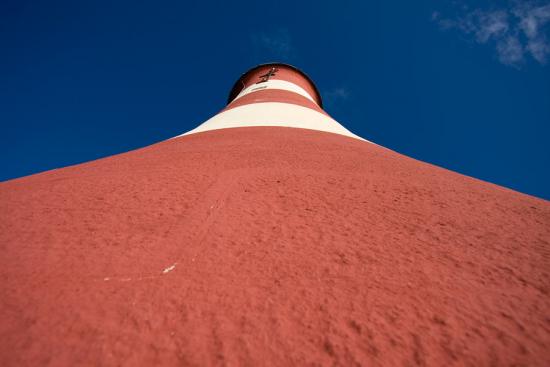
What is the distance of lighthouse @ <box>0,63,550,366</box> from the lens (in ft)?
2.14

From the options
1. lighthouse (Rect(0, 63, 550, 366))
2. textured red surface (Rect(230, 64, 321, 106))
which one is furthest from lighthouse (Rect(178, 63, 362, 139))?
textured red surface (Rect(230, 64, 321, 106))

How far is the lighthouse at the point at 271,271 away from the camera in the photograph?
0.65 m

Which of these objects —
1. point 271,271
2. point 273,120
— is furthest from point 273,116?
point 271,271

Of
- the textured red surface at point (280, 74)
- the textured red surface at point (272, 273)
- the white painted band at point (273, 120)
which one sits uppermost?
the textured red surface at point (280, 74)

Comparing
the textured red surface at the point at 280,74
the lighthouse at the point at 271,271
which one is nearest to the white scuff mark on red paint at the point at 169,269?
the lighthouse at the point at 271,271

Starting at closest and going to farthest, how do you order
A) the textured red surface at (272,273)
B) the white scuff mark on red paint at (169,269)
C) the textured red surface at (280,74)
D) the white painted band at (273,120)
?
the textured red surface at (272,273) → the white scuff mark on red paint at (169,269) → the white painted band at (273,120) → the textured red surface at (280,74)

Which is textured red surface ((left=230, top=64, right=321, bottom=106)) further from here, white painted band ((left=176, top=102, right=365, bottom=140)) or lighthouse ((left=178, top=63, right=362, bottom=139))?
white painted band ((left=176, top=102, right=365, bottom=140))

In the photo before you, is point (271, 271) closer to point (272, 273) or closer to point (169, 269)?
point (272, 273)

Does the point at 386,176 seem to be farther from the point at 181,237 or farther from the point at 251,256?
the point at 181,237

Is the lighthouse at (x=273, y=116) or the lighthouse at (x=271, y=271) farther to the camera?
the lighthouse at (x=273, y=116)

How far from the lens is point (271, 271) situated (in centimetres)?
89

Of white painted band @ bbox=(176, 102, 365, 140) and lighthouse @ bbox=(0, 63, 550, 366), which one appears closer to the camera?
lighthouse @ bbox=(0, 63, 550, 366)

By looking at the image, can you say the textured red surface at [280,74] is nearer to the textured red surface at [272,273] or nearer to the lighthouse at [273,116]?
the lighthouse at [273,116]

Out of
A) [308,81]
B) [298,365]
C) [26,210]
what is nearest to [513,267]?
[298,365]
